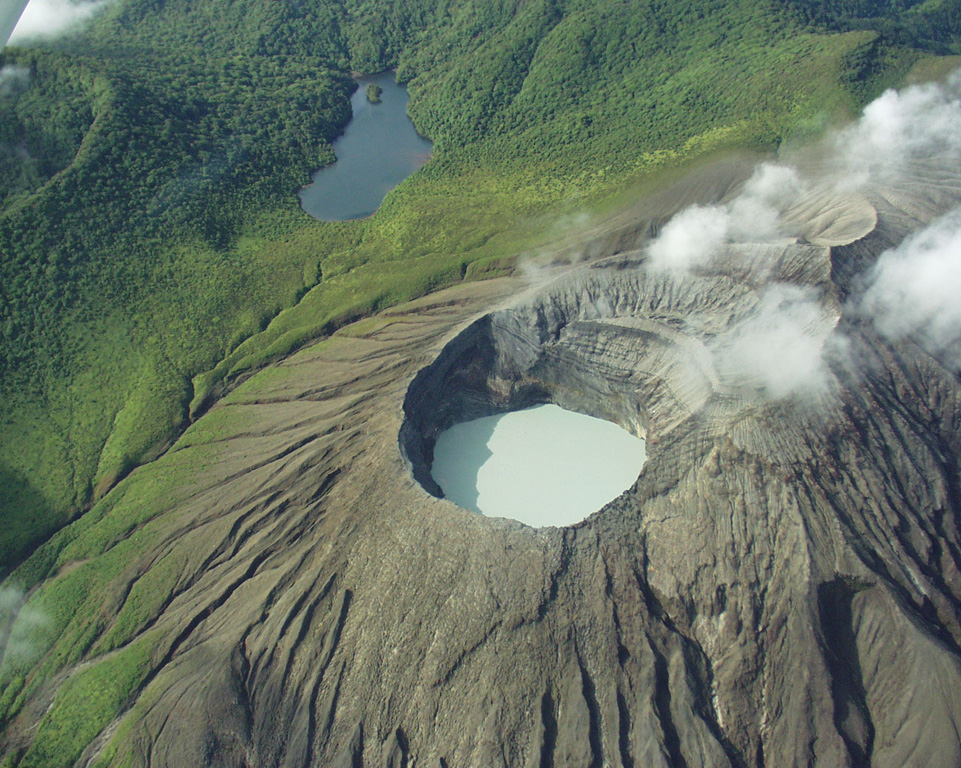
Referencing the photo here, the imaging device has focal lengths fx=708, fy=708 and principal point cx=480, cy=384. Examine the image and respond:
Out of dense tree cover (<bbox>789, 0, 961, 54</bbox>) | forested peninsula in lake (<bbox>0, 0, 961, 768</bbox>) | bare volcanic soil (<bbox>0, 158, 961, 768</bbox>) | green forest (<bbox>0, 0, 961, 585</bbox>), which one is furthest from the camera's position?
dense tree cover (<bbox>789, 0, 961, 54</bbox>)

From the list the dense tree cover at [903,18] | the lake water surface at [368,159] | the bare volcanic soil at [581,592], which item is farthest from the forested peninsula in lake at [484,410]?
the dense tree cover at [903,18]

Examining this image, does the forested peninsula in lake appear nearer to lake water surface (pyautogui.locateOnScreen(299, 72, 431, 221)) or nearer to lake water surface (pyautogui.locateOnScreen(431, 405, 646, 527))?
lake water surface (pyautogui.locateOnScreen(431, 405, 646, 527))

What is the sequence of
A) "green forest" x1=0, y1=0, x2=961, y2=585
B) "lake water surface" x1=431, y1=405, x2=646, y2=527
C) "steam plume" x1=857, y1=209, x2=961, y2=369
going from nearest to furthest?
"steam plume" x1=857, y1=209, x2=961, y2=369 < "lake water surface" x1=431, y1=405, x2=646, y2=527 < "green forest" x1=0, y1=0, x2=961, y2=585

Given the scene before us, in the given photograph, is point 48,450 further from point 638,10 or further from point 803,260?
point 638,10

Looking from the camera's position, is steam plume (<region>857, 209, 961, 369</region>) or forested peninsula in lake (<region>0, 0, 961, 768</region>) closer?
forested peninsula in lake (<region>0, 0, 961, 768</region>)

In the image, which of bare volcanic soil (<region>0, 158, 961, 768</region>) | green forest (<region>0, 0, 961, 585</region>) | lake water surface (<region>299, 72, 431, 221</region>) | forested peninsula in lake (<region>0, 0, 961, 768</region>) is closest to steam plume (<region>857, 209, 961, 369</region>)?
forested peninsula in lake (<region>0, 0, 961, 768</region>)

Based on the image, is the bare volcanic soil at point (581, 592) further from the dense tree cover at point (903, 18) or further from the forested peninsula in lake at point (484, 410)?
the dense tree cover at point (903, 18)

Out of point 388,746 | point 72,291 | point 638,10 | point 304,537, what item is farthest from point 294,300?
point 638,10
